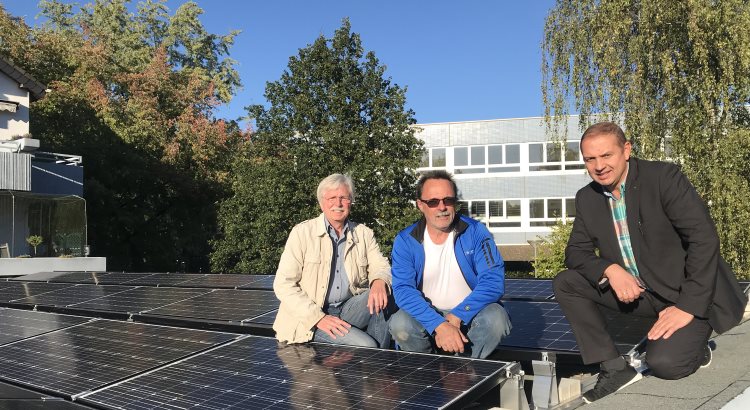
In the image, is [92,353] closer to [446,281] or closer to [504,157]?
[446,281]

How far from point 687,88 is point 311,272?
10434 millimetres

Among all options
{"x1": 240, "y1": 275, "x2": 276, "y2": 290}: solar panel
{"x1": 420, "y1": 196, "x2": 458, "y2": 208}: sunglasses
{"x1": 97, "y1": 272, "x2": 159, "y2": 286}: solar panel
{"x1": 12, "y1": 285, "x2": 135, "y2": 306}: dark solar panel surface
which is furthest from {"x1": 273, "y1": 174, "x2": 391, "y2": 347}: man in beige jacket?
{"x1": 97, "y1": 272, "x2": 159, "y2": 286}: solar panel

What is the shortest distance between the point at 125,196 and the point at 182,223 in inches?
103

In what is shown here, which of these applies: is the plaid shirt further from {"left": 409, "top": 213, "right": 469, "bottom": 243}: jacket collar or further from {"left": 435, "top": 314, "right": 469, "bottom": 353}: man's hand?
{"left": 435, "top": 314, "right": 469, "bottom": 353}: man's hand

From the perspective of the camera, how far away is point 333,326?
4.45m

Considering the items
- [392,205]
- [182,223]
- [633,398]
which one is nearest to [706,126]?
[392,205]

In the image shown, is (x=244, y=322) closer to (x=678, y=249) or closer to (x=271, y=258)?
(x=678, y=249)

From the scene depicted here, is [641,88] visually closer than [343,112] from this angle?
Yes

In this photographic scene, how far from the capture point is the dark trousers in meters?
3.91

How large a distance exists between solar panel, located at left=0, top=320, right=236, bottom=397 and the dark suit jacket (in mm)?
2498

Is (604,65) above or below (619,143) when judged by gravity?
above

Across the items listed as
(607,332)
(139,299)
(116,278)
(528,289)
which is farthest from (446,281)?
(116,278)

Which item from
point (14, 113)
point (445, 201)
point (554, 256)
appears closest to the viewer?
point (445, 201)

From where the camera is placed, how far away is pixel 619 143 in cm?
402
